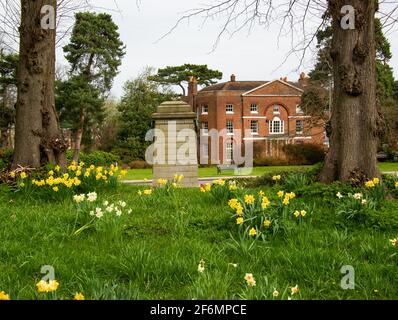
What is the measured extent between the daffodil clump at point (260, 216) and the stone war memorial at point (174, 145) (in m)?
7.07

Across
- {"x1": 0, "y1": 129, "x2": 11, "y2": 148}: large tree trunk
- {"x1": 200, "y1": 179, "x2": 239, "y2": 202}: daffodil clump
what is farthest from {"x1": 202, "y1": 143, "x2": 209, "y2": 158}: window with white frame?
{"x1": 200, "y1": 179, "x2": 239, "y2": 202}: daffodil clump

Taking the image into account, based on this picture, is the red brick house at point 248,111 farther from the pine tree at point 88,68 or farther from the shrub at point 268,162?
the pine tree at point 88,68

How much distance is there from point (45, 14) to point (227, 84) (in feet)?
148

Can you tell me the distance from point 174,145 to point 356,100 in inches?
231

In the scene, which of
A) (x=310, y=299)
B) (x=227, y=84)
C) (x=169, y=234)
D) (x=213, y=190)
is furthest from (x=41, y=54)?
(x=227, y=84)

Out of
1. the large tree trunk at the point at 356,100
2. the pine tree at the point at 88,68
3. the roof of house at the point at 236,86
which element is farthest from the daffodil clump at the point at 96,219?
the roof of house at the point at 236,86

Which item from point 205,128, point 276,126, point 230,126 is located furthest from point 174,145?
point 276,126

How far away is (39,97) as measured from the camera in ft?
24.8

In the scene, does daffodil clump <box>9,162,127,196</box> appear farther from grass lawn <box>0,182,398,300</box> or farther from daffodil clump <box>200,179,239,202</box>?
daffodil clump <box>200,179,239,202</box>

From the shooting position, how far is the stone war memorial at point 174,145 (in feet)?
38.0

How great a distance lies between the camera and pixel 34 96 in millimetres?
7520

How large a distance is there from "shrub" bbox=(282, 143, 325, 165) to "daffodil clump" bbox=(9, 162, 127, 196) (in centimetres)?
3641

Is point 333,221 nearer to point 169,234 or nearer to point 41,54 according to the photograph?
point 169,234
